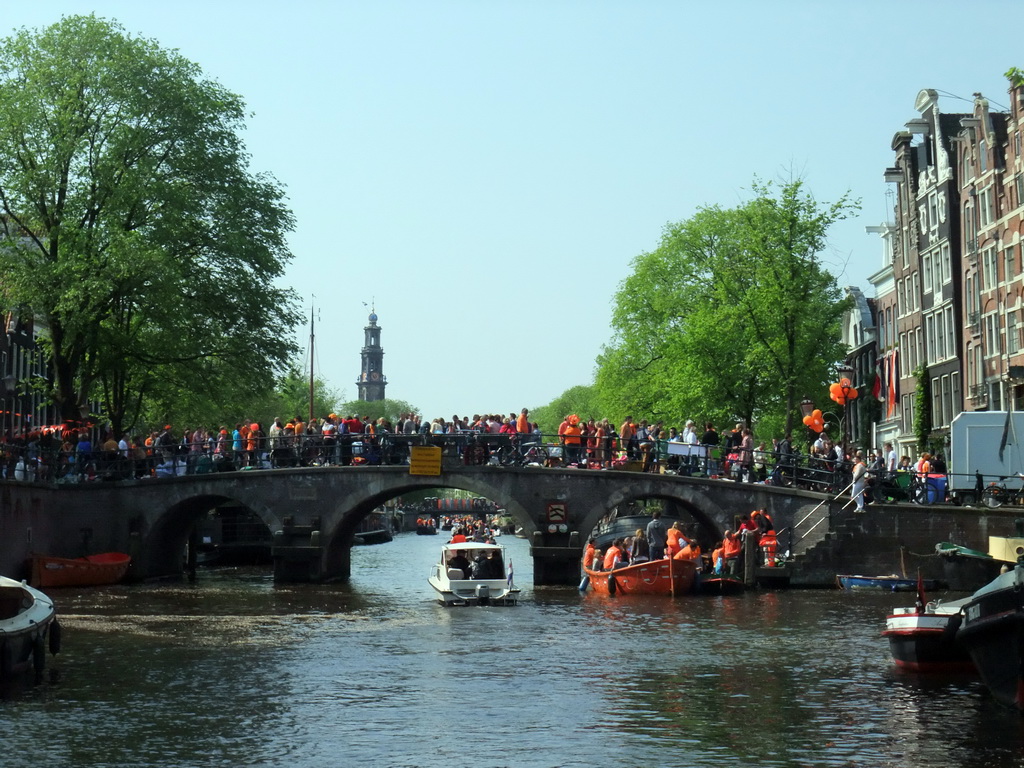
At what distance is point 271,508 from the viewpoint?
44.9 m

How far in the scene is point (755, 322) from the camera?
2222 inches

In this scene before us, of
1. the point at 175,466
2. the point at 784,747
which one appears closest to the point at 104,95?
the point at 175,466

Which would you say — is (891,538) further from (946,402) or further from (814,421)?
(946,402)

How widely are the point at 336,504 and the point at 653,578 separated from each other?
10033 millimetres

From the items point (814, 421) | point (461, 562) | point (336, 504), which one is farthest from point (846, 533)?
point (336, 504)

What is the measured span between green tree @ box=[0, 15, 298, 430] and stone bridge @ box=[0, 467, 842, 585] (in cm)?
378

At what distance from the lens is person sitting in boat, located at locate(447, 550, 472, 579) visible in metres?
38.2

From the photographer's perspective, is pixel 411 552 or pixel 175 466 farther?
pixel 411 552

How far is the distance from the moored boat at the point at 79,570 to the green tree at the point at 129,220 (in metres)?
5.43

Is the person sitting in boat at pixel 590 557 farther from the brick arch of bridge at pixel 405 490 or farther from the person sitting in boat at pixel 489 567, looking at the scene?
the person sitting in boat at pixel 489 567

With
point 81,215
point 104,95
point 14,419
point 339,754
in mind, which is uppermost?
point 104,95

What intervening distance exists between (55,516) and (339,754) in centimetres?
2759

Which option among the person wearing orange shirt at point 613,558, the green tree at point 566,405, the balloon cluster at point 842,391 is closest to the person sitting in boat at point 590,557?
the person wearing orange shirt at point 613,558

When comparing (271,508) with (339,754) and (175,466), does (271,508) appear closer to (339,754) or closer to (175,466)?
(175,466)
